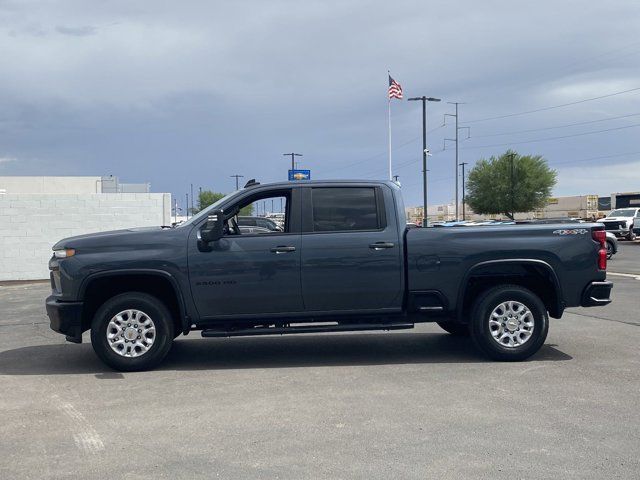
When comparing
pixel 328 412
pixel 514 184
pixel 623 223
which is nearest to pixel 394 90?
pixel 623 223

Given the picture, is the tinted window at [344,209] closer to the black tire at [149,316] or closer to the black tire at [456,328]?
the black tire at [149,316]

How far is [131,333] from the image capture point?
7.20 meters

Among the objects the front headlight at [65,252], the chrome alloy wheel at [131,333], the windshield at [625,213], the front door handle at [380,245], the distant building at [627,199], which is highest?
the distant building at [627,199]

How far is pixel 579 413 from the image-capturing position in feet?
18.0

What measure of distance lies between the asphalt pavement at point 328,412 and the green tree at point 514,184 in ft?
228

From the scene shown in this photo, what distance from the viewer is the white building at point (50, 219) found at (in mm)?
20469

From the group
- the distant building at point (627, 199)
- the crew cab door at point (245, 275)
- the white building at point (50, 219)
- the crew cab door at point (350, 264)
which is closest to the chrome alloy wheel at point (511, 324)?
the crew cab door at point (350, 264)

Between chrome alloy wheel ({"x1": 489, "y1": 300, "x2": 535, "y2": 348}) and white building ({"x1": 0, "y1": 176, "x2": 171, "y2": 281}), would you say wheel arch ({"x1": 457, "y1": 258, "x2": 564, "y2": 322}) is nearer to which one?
chrome alloy wheel ({"x1": 489, "y1": 300, "x2": 535, "y2": 348})

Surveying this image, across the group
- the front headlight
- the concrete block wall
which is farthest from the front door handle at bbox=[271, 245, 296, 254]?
the concrete block wall

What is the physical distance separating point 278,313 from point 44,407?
255 centimetres

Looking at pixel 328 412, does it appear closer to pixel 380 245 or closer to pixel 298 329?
pixel 298 329

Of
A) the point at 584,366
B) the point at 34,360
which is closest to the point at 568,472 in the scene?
the point at 584,366

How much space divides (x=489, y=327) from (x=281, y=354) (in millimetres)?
2534

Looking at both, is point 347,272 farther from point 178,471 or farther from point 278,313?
point 178,471
